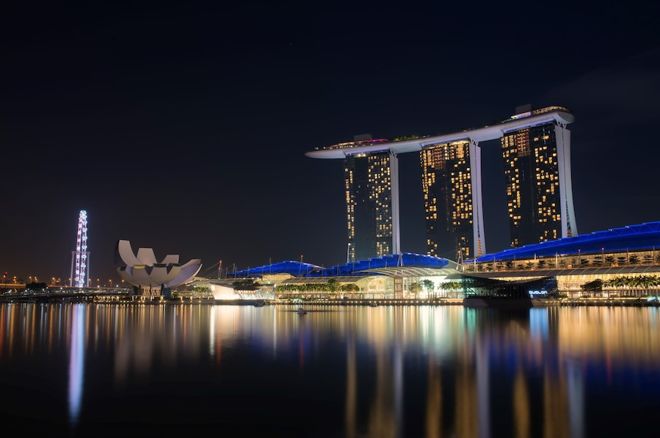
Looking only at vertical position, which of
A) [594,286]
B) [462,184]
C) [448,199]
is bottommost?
[594,286]

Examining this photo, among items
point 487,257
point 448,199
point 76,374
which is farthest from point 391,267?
point 76,374

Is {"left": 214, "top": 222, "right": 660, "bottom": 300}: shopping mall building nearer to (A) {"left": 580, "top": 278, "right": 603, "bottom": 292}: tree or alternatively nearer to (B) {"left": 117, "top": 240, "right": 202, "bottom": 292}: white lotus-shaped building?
(A) {"left": 580, "top": 278, "right": 603, "bottom": 292}: tree

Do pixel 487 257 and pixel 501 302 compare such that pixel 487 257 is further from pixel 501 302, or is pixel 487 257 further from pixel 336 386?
pixel 336 386

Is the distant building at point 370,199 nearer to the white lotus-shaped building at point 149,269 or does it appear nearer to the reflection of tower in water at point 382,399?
the white lotus-shaped building at point 149,269

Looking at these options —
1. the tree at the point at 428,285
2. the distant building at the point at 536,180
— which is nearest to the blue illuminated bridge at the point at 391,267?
the tree at the point at 428,285

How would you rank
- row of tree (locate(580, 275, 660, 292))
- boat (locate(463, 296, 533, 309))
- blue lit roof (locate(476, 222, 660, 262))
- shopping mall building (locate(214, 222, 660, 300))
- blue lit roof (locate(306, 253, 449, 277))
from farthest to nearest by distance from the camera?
blue lit roof (locate(306, 253, 449, 277)) < blue lit roof (locate(476, 222, 660, 262)) < shopping mall building (locate(214, 222, 660, 300)) < row of tree (locate(580, 275, 660, 292)) < boat (locate(463, 296, 533, 309))

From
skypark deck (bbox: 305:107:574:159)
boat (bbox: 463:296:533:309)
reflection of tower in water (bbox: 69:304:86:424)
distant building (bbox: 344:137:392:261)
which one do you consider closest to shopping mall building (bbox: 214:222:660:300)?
boat (bbox: 463:296:533:309)
